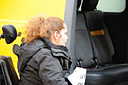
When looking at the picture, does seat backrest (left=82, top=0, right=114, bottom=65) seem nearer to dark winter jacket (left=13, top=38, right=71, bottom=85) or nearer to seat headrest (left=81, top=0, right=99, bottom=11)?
seat headrest (left=81, top=0, right=99, bottom=11)

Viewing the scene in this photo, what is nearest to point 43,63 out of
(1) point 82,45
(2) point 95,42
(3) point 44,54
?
(3) point 44,54

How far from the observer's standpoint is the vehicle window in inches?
150

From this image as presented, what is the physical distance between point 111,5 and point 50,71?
95.8 inches

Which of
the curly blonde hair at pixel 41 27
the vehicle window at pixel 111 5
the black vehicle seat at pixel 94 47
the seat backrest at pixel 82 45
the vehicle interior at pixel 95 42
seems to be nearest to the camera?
the curly blonde hair at pixel 41 27

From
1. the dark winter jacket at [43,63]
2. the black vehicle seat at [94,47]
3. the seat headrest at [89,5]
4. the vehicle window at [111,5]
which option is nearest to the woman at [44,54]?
the dark winter jacket at [43,63]

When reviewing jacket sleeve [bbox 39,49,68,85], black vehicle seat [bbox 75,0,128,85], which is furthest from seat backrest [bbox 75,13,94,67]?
jacket sleeve [bbox 39,49,68,85]

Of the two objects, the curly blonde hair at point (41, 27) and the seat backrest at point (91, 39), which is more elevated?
the curly blonde hair at point (41, 27)

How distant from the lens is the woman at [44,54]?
1711mm

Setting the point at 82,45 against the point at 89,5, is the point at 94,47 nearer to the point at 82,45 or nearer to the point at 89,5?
the point at 82,45

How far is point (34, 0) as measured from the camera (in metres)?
2.87

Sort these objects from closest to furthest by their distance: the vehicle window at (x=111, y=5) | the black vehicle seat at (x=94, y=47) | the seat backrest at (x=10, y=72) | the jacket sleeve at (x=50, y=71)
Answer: the jacket sleeve at (x=50, y=71) → the seat backrest at (x=10, y=72) → the black vehicle seat at (x=94, y=47) → the vehicle window at (x=111, y=5)

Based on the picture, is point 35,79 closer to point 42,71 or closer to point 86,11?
point 42,71

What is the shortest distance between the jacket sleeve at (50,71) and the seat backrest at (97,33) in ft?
→ 4.85

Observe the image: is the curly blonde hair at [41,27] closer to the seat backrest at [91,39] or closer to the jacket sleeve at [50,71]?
the jacket sleeve at [50,71]
